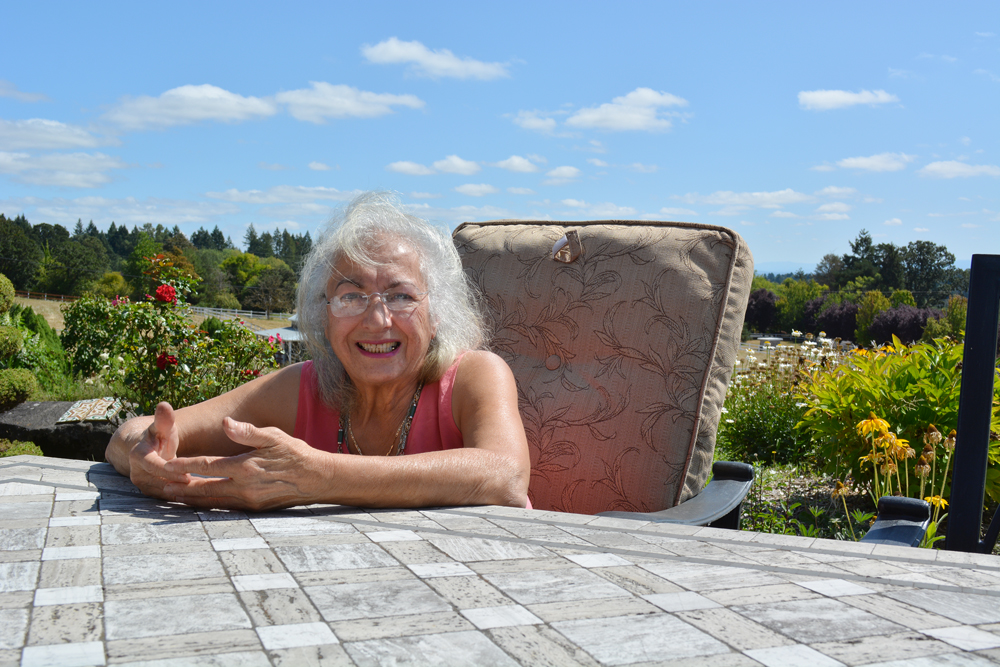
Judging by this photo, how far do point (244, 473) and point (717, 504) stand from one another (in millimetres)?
1280

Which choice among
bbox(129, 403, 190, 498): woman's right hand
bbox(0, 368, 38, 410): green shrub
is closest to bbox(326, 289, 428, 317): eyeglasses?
bbox(129, 403, 190, 498): woman's right hand

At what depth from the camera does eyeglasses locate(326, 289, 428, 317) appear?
6.84ft

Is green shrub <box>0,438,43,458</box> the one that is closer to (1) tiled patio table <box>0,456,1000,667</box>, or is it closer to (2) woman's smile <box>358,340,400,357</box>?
(2) woman's smile <box>358,340,400,357</box>

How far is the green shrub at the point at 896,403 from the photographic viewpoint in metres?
3.47

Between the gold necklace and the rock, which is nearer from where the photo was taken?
the gold necklace

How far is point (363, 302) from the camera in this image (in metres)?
2.09

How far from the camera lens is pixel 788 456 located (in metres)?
5.30

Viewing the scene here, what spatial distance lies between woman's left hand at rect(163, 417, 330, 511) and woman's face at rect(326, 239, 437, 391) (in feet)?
1.77

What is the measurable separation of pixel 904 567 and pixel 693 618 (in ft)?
1.60

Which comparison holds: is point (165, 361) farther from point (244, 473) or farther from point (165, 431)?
point (244, 473)

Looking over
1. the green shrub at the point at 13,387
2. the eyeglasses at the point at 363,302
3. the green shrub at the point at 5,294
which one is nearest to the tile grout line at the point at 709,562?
the eyeglasses at the point at 363,302

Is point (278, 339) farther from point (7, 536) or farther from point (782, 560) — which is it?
point (782, 560)

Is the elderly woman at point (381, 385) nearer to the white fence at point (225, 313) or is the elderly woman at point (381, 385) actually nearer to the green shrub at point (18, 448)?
the white fence at point (225, 313)

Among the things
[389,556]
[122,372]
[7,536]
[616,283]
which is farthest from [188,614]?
[122,372]
